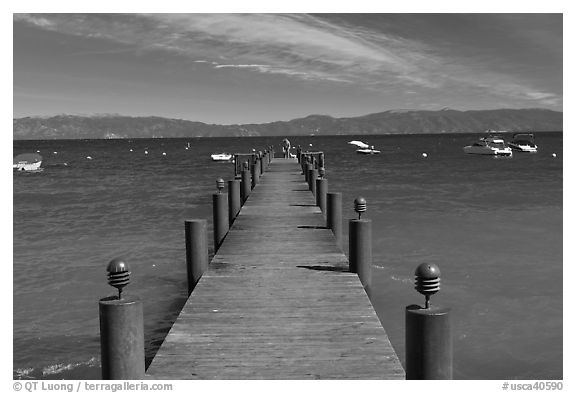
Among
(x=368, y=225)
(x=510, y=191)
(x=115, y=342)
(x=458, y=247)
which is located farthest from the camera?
(x=510, y=191)

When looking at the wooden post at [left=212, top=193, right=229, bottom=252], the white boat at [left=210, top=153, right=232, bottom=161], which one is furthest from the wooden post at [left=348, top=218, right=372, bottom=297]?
the white boat at [left=210, top=153, right=232, bottom=161]

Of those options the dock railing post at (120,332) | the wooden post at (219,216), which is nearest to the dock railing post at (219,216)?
the wooden post at (219,216)

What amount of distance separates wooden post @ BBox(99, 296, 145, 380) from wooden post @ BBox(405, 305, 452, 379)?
2419mm

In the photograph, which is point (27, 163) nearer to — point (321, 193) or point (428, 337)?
point (321, 193)

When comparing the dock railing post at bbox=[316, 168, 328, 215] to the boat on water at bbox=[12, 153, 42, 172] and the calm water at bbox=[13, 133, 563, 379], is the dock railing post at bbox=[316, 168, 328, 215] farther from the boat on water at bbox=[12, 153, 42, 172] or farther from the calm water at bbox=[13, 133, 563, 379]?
the boat on water at bbox=[12, 153, 42, 172]

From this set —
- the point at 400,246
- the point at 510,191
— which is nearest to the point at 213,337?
the point at 400,246

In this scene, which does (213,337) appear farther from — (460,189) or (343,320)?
(460,189)

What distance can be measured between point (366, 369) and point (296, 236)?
767 centimetres

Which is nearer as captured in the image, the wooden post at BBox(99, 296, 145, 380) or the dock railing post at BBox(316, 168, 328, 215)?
the wooden post at BBox(99, 296, 145, 380)

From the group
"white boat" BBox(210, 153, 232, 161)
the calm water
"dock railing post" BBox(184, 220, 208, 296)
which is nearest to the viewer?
"dock railing post" BBox(184, 220, 208, 296)

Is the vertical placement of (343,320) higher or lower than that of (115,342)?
lower

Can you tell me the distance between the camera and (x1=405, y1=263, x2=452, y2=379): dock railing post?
4902 mm

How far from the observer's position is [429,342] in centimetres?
492
